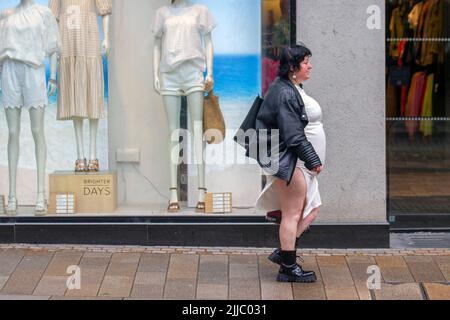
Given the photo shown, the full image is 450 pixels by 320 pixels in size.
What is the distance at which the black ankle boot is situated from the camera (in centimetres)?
814

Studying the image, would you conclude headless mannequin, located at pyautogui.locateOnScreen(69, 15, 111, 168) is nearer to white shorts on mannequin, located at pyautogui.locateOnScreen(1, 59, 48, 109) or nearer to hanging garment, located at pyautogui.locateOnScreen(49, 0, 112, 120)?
hanging garment, located at pyautogui.locateOnScreen(49, 0, 112, 120)

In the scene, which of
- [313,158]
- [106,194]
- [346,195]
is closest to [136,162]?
[106,194]

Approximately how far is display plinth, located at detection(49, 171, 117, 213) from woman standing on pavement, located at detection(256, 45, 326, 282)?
6.14ft

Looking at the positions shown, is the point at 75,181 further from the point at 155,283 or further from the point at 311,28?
the point at 311,28

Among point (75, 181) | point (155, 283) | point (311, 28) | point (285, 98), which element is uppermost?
point (311, 28)

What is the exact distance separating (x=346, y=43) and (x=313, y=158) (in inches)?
74.5

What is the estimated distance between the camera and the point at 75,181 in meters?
9.60

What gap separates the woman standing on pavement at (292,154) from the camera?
25.6 feet

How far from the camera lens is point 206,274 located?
8.43 metres

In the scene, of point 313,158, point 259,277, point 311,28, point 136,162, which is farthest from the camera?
point 136,162

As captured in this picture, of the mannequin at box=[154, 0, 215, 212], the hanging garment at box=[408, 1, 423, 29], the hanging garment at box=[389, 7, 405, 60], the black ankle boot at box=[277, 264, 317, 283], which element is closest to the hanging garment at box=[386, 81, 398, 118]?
the hanging garment at box=[389, 7, 405, 60]

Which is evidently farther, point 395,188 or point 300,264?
point 395,188

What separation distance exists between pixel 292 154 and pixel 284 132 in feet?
0.60

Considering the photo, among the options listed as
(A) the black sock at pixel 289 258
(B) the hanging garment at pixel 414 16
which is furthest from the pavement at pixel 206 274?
(B) the hanging garment at pixel 414 16
